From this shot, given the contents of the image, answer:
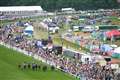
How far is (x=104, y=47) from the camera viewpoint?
180 ft

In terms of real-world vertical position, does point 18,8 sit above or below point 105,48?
below

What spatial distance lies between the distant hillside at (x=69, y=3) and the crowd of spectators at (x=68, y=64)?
54.9 metres

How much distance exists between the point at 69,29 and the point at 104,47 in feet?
72.9

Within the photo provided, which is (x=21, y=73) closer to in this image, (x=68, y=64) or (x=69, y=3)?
(x=68, y=64)

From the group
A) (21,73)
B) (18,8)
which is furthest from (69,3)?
(21,73)

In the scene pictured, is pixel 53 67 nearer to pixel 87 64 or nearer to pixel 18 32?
pixel 87 64

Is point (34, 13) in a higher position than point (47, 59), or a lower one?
lower

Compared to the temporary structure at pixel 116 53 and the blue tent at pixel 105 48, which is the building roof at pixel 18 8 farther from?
the temporary structure at pixel 116 53

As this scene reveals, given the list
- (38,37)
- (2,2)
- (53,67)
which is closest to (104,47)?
(38,37)

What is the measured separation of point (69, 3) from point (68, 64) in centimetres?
7104

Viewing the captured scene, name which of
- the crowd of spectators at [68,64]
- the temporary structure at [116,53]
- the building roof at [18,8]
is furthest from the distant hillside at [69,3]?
the temporary structure at [116,53]

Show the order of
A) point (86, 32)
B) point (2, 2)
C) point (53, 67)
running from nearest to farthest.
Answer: point (53, 67)
point (86, 32)
point (2, 2)

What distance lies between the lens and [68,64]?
43625 millimetres

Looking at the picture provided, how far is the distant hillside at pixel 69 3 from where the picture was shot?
112000mm
